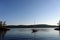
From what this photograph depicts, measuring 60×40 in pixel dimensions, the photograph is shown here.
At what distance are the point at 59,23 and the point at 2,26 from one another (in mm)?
22891

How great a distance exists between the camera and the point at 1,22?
170 feet

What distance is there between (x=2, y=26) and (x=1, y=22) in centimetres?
221

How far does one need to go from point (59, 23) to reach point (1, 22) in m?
23.6

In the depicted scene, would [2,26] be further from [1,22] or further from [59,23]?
[59,23]

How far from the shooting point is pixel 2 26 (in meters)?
50.4

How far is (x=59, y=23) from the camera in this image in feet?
165

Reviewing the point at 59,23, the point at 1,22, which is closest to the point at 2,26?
the point at 1,22
